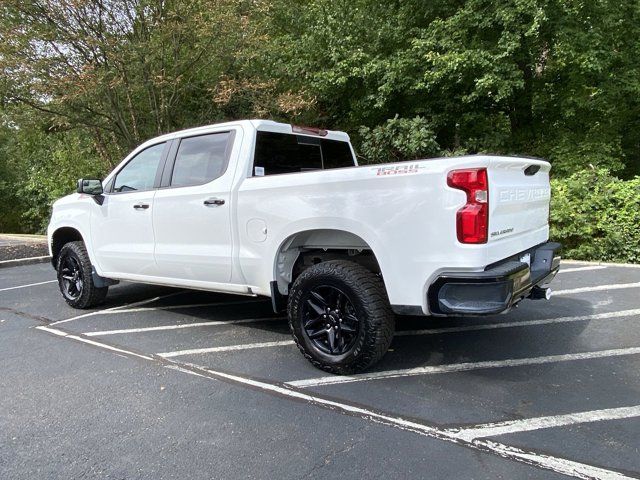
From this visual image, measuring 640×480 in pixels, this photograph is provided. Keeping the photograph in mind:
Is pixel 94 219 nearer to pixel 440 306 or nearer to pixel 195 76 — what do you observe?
pixel 440 306

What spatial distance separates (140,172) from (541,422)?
440 centimetres

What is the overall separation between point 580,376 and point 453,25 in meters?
9.41

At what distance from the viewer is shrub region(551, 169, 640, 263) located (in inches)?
304

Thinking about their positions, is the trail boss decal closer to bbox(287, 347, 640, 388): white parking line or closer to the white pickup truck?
the white pickup truck

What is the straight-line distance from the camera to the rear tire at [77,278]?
6016 millimetres

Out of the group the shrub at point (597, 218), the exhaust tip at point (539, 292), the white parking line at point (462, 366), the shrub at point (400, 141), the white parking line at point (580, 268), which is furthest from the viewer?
the shrub at point (400, 141)

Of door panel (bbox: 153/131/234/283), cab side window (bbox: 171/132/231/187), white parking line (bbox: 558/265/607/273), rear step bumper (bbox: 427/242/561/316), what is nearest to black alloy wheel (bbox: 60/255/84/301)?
door panel (bbox: 153/131/234/283)

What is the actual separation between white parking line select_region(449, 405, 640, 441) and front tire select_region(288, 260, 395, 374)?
0.90 m

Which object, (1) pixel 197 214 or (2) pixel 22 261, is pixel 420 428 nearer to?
(1) pixel 197 214

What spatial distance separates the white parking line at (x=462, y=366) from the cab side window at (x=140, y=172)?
2.73 meters

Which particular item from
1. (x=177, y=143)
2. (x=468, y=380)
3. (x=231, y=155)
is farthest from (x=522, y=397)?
(x=177, y=143)

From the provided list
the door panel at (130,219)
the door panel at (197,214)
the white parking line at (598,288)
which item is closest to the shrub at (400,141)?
the white parking line at (598,288)

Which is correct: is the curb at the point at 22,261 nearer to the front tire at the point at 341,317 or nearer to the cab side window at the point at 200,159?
the cab side window at the point at 200,159

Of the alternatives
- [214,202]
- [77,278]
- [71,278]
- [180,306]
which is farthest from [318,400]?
[71,278]
